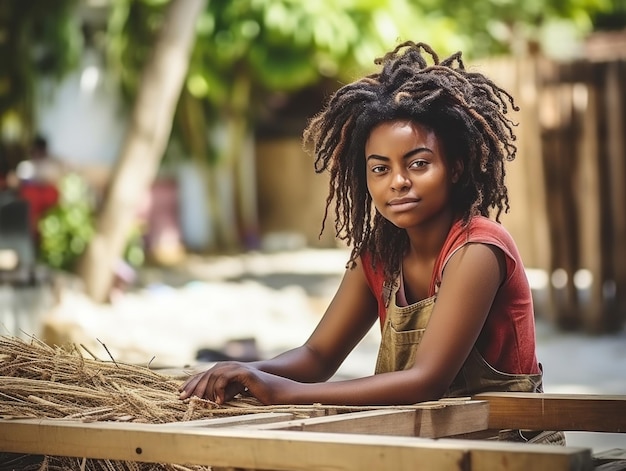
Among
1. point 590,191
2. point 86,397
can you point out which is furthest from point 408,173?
point 590,191

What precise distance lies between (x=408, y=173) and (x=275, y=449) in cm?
109

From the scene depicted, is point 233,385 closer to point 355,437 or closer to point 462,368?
point 462,368

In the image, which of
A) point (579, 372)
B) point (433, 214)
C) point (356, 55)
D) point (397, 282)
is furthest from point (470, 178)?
point (356, 55)

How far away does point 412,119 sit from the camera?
3029mm

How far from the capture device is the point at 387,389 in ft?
8.98

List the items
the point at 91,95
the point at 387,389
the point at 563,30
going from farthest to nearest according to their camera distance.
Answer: the point at 563,30 < the point at 91,95 < the point at 387,389

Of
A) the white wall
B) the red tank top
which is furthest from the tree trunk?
the red tank top

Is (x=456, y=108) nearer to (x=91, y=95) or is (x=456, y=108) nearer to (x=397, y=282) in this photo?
(x=397, y=282)

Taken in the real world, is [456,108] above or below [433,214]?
above

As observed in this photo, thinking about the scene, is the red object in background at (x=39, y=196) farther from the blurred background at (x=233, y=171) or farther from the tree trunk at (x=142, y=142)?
the tree trunk at (x=142, y=142)

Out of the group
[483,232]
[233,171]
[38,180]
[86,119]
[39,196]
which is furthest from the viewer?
[233,171]

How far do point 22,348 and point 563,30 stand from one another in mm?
24915

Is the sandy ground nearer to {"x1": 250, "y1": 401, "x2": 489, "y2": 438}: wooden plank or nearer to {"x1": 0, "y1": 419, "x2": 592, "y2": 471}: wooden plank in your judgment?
{"x1": 250, "y1": 401, "x2": 489, "y2": 438}: wooden plank

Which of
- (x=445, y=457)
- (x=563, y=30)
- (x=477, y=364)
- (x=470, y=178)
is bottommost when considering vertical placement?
(x=445, y=457)
